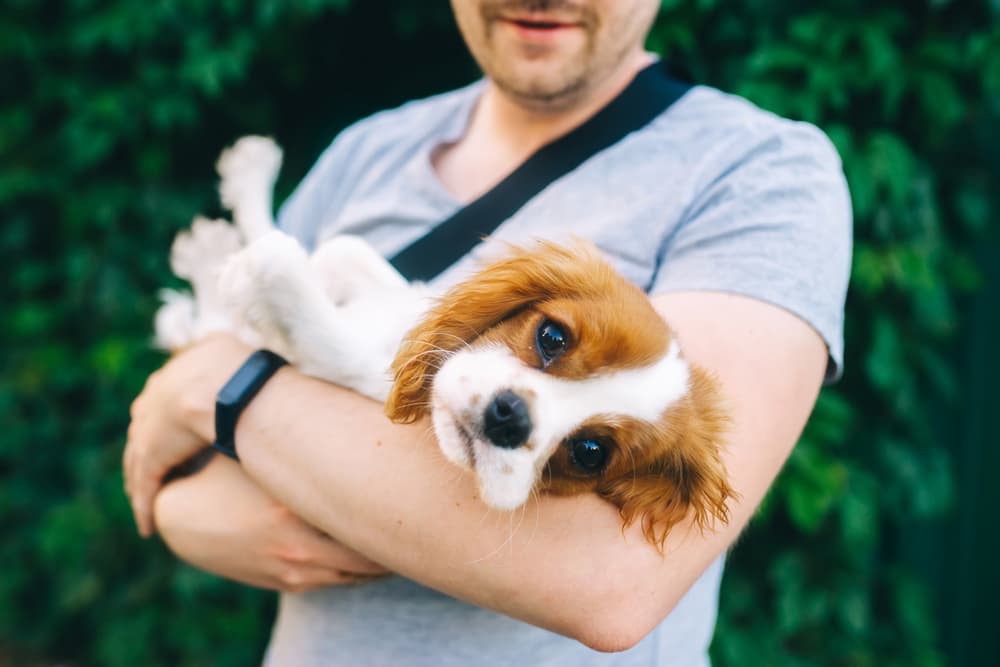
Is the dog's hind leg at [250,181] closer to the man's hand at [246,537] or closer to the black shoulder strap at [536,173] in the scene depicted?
the black shoulder strap at [536,173]

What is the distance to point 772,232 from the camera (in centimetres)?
144

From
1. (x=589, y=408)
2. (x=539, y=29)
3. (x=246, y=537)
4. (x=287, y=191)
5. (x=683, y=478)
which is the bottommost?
(x=287, y=191)

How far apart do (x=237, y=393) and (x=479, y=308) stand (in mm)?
480

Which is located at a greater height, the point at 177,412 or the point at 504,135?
the point at 504,135

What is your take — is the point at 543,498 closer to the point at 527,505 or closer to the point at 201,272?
the point at 527,505

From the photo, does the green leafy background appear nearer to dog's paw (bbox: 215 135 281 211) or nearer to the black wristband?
dog's paw (bbox: 215 135 281 211)

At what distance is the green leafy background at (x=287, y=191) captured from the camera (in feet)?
7.98

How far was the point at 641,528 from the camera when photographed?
1261 mm

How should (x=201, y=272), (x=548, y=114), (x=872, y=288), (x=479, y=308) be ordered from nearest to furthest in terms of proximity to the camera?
(x=479, y=308), (x=548, y=114), (x=201, y=272), (x=872, y=288)

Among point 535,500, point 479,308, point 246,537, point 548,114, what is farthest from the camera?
point 548,114

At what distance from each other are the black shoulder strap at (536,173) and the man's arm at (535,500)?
40cm

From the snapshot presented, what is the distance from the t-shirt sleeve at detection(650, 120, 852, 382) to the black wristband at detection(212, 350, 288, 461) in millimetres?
766

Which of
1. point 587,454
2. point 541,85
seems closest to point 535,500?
point 587,454

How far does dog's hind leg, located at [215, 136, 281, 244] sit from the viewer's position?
7.13 feet
